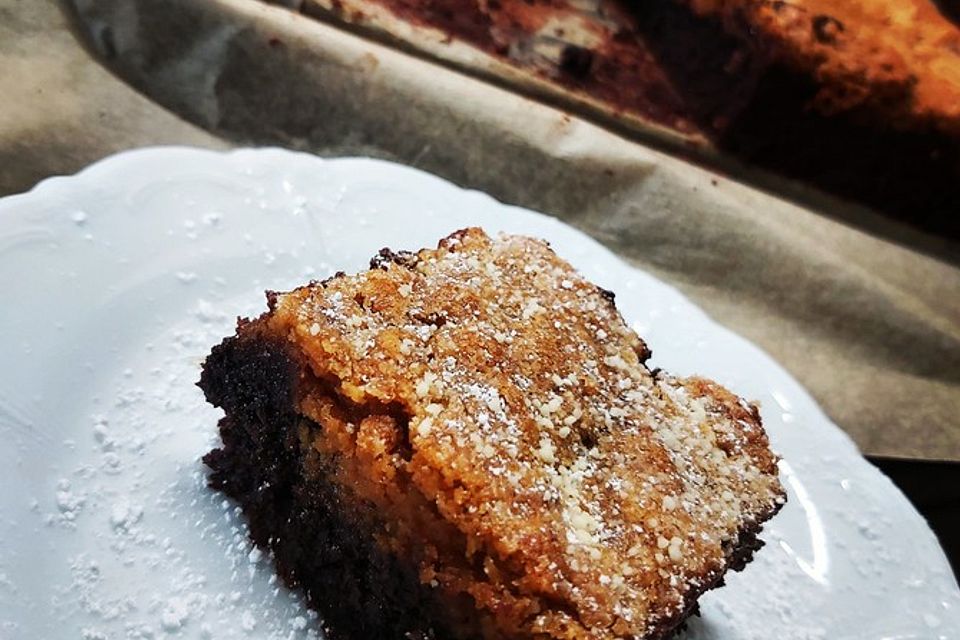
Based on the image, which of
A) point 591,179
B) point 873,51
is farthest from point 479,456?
point 873,51

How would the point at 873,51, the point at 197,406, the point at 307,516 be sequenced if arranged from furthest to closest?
the point at 873,51 < the point at 197,406 < the point at 307,516

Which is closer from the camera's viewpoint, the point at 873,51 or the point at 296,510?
the point at 296,510

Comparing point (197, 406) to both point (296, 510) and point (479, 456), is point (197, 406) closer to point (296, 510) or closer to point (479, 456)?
point (296, 510)

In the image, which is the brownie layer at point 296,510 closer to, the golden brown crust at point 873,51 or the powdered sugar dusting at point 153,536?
the powdered sugar dusting at point 153,536

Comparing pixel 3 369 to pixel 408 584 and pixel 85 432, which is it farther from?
pixel 408 584

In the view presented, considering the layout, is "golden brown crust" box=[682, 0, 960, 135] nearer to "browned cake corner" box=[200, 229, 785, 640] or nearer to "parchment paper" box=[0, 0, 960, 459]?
"parchment paper" box=[0, 0, 960, 459]

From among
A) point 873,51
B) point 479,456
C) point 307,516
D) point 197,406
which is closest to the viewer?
point 479,456
